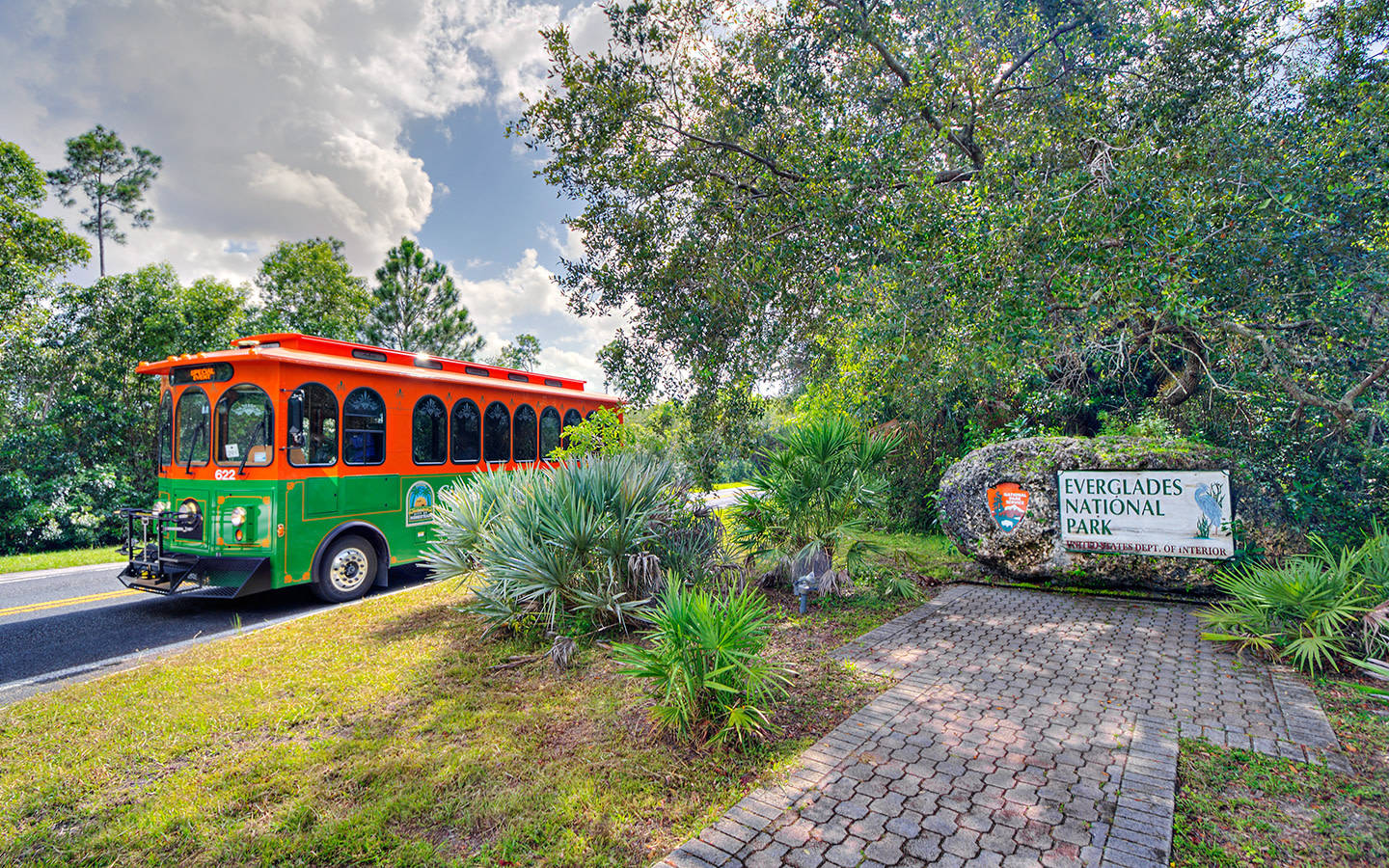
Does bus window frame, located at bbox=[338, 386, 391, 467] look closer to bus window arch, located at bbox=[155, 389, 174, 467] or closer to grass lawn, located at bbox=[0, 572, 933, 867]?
bus window arch, located at bbox=[155, 389, 174, 467]

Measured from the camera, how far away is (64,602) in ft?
25.6

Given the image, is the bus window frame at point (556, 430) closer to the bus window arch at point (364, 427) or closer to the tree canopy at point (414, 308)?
the bus window arch at point (364, 427)

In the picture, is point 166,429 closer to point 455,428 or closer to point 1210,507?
point 455,428

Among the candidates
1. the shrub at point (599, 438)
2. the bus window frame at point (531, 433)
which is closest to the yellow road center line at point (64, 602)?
the bus window frame at point (531, 433)

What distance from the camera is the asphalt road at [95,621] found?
552 cm

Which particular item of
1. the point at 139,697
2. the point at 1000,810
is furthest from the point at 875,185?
the point at 139,697

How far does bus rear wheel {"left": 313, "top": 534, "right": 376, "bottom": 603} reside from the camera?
7.84m

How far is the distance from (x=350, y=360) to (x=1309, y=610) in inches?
409

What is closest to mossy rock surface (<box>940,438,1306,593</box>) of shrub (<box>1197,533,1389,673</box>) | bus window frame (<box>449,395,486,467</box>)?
shrub (<box>1197,533,1389,673</box>)

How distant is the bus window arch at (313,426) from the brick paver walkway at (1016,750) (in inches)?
262

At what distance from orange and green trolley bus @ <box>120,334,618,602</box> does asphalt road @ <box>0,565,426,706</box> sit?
1.25 feet

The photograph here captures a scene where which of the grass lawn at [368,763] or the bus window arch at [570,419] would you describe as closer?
the grass lawn at [368,763]

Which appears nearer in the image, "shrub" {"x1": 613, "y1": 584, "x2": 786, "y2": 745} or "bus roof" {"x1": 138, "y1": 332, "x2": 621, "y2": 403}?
"shrub" {"x1": 613, "y1": 584, "x2": 786, "y2": 745}

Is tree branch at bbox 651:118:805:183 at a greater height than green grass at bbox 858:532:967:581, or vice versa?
tree branch at bbox 651:118:805:183
